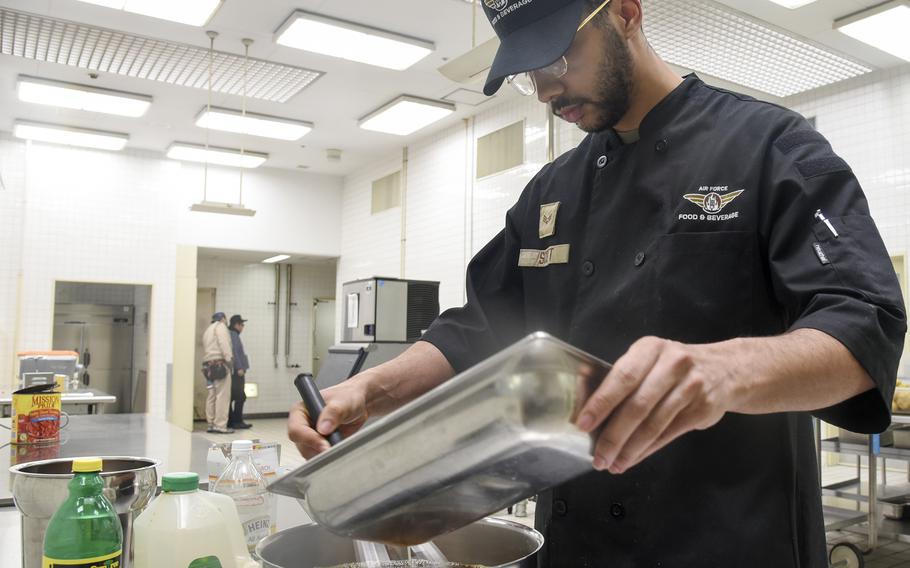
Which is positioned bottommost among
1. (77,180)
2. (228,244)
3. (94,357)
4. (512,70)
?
(94,357)

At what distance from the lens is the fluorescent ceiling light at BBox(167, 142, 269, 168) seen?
28.1 feet

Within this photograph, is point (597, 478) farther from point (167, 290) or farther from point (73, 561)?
point (167, 290)

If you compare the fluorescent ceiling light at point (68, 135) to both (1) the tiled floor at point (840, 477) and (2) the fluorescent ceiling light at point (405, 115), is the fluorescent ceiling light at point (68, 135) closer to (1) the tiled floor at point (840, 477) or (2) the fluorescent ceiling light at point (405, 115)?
(2) the fluorescent ceiling light at point (405, 115)

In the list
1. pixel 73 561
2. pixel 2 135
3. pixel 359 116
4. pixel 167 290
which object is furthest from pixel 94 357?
pixel 73 561

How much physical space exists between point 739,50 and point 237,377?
7.70 meters

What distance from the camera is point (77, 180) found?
877cm

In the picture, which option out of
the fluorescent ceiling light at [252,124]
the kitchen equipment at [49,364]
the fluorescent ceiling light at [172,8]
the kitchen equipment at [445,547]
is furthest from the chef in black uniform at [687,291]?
the fluorescent ceiling light at [252,124]

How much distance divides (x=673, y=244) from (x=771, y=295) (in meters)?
0.16

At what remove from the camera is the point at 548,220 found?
4.55 feet

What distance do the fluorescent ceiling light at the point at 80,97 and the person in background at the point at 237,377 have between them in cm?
357

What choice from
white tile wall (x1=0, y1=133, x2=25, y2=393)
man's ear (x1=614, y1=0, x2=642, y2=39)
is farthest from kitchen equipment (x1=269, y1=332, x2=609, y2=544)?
white tile wall (x1=0, y1=133, x2=25, y2=393)

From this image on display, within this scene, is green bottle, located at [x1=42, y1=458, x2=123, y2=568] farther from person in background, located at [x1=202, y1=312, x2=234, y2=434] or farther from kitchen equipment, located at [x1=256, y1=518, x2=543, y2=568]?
person in background, located at [x1=202, y1=312, x2=234, y2=434]

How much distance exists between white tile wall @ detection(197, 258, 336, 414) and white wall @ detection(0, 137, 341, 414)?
2205 mm

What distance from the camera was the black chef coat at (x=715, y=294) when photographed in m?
0.94
